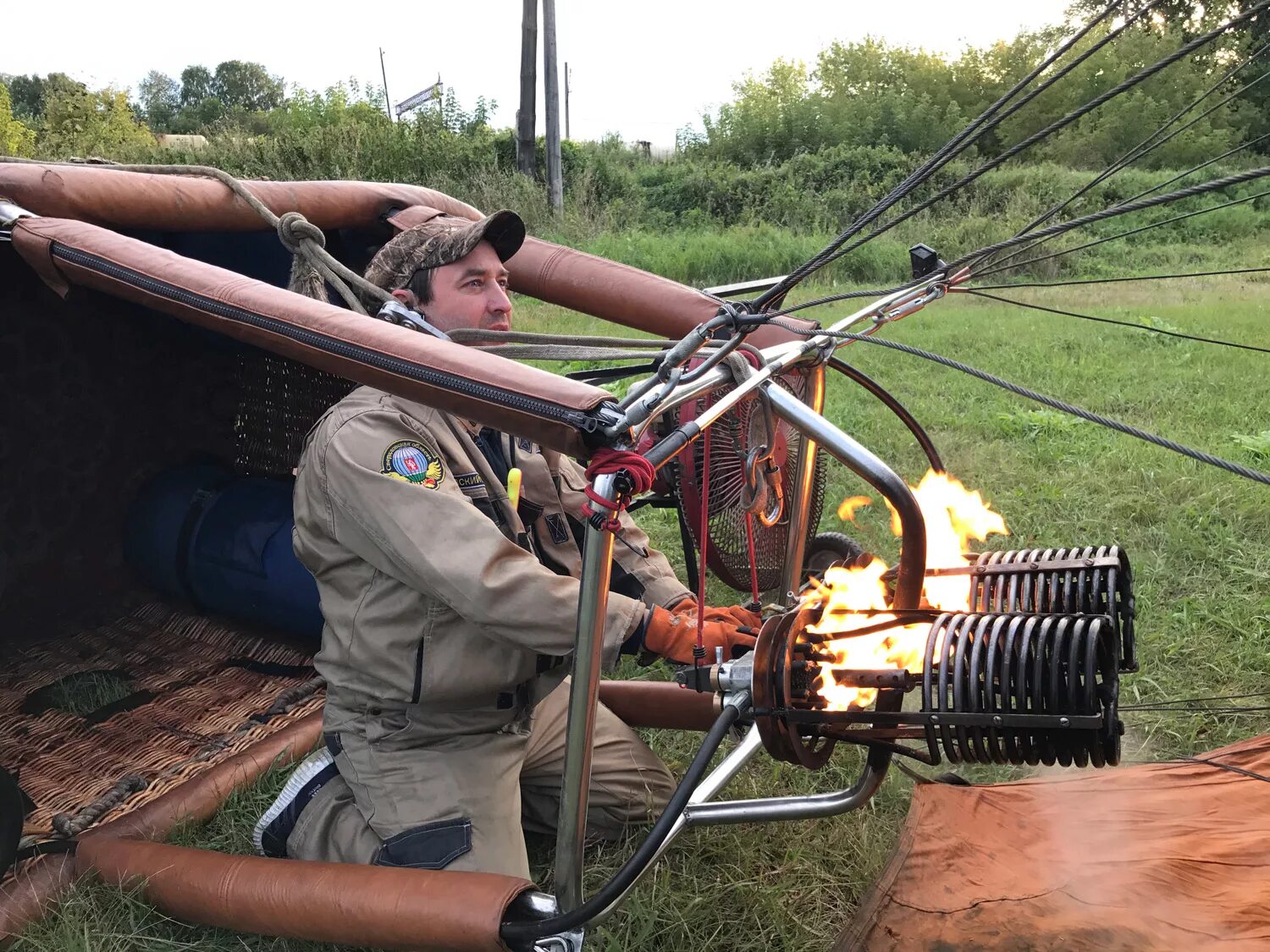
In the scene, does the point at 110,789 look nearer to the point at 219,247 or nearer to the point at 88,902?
the point at 88,902

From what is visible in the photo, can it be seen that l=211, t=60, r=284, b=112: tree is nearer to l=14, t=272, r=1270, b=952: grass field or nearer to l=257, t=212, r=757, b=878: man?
l=14, t=272, r=1270, b=952: grass field

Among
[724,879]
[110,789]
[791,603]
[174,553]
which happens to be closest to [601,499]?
[791,603]

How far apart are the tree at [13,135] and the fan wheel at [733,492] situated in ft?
61.5

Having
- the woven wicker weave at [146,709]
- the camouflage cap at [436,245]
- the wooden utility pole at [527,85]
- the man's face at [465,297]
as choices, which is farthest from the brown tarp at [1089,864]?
the wooden utility pole at [527,85]

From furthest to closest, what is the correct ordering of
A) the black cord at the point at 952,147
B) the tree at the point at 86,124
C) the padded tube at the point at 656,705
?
the tree at the point at 86,124, the padded tube at the point at 656,705, the black cord at the point at 952,147

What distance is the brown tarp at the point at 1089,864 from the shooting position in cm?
220

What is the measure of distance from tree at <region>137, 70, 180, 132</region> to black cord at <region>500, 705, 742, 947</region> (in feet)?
142

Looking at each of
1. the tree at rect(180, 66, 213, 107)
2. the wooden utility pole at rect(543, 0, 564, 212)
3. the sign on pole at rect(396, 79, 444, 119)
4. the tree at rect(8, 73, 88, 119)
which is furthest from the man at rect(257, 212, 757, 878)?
the tree at rect(180, 66, 213, 107)

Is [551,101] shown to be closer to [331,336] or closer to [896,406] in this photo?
[896,406]

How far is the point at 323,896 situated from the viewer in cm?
216

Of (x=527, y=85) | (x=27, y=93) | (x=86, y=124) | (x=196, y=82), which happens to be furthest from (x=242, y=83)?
(x=527, y=85)

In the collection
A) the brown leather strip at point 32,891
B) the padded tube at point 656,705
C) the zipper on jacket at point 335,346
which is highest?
the zipper on jacket at point 335,346

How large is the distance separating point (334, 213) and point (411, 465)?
57.1 inches

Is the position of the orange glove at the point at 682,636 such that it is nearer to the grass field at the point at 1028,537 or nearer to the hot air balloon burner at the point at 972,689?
the hot air balloon burner at the point at 972,689
